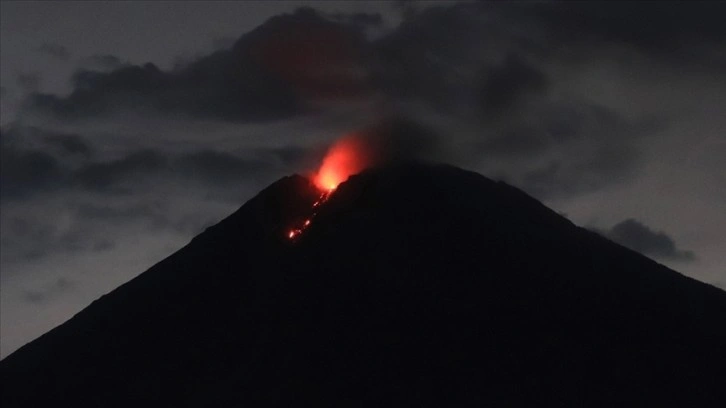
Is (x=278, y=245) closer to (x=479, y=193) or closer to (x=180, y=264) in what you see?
(x=180, y=264)

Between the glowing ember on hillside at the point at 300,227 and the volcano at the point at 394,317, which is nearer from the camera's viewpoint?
the volcano at the point at 394,317

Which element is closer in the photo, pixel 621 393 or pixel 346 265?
pixel 621 393

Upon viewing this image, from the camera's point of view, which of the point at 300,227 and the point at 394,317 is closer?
the point at 394,317

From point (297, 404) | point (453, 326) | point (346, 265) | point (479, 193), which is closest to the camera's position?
point (297, 404)

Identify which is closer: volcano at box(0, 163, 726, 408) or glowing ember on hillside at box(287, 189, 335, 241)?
volcano at box(0, 163, 726, 408)

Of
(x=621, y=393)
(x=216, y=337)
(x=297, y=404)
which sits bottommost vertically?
(x=621, y=393)

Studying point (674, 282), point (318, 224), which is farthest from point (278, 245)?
point (674, 282)

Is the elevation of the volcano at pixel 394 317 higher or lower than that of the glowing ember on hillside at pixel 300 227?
lower

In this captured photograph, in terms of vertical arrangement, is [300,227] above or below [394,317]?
above
